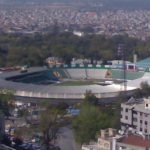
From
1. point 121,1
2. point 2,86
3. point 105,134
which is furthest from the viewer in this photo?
point 121,1

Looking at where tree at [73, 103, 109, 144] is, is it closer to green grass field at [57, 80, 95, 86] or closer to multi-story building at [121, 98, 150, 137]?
multi-story building at [121, 98, 150, 137]

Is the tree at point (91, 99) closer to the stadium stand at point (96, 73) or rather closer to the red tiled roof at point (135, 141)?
the stadium stand at point (96, 73)

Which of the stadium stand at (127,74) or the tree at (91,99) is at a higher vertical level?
the stadium stand at (127,74)

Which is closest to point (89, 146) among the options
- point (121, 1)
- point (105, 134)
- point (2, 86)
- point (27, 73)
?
point (105, 134)

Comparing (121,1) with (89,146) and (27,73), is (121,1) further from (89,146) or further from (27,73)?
(89,146)

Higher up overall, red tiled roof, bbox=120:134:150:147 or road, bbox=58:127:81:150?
red tiled roof, bbox=120:134:150:147

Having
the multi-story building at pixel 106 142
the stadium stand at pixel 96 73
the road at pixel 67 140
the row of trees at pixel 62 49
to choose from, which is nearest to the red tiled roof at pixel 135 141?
the multi-story building at pixel 106 142

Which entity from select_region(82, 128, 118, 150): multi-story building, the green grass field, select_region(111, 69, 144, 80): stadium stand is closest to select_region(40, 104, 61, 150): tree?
select_region(82, 128, 118, 150): multi-story building
